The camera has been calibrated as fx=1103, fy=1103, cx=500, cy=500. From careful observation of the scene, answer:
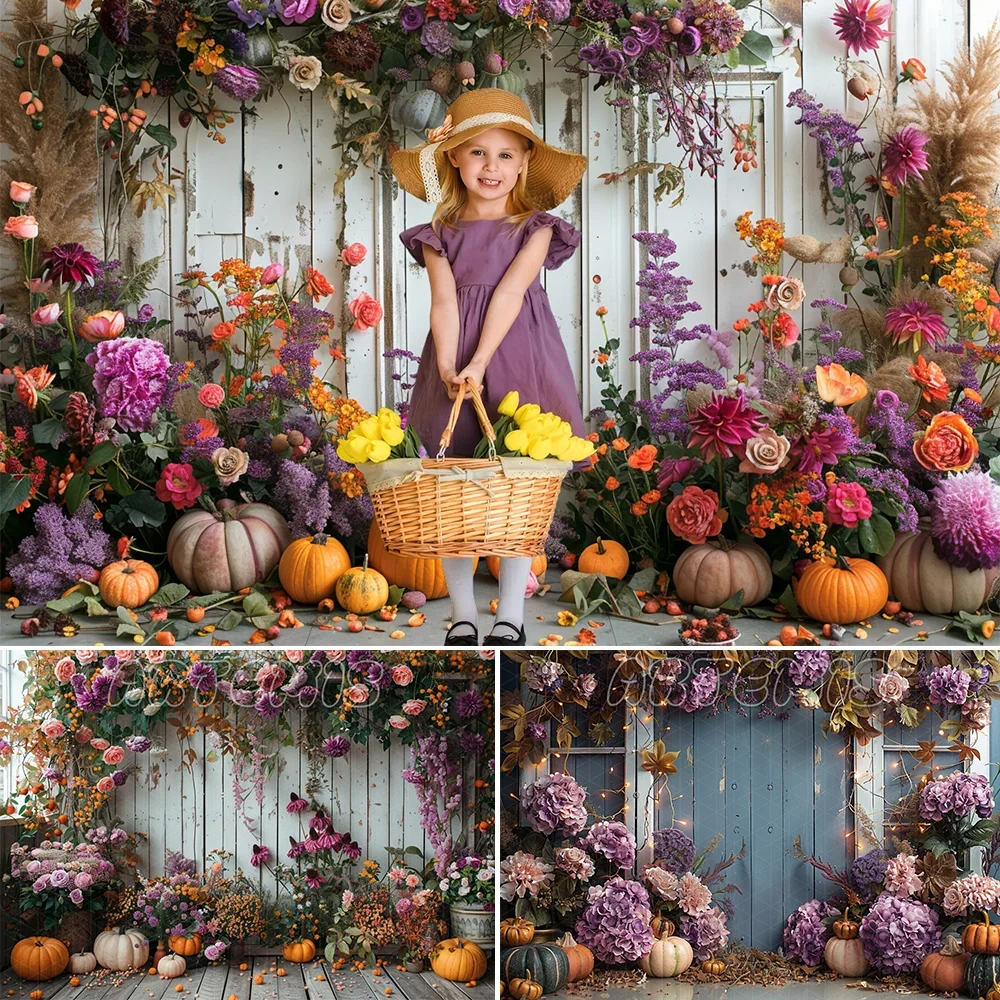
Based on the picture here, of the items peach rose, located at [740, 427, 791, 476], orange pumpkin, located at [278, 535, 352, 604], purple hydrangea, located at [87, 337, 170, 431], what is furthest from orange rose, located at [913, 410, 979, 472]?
purple hydrangea, located at [87, 337, 170, 431]

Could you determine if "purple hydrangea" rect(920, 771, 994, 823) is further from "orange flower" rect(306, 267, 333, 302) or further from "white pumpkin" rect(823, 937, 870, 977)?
"orange flower" rect(306, 267, 333, 302)

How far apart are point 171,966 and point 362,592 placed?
50.5 inches

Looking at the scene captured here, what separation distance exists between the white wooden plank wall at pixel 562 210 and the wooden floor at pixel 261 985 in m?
2.27

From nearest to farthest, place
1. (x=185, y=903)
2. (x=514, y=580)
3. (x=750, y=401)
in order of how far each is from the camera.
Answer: (x=185, y=903) < (x=514, y=580) < (x=750, y=401)

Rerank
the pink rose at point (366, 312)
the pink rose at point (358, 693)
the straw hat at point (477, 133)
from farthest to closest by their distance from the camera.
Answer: the pink rose at point (366, 312) < the straw hat at point (477, 133) < the pink rose at point (358, 693)

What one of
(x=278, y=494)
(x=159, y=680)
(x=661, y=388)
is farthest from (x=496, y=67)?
(x=159, y=680)

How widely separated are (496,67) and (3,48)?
1900 millimetres

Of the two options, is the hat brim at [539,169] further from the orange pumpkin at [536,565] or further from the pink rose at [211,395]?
the orange pumpkin at [536,565]

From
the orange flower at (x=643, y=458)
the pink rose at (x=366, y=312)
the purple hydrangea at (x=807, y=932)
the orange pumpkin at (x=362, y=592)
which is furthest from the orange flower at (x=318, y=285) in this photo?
the purple hydrangea at (x=807, y=932)

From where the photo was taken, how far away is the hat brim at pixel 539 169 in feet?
10.2

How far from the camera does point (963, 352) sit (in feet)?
12.7

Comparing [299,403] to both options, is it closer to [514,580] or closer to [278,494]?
[278,494]

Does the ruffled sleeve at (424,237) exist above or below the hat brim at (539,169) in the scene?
below

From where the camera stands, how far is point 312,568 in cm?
363
